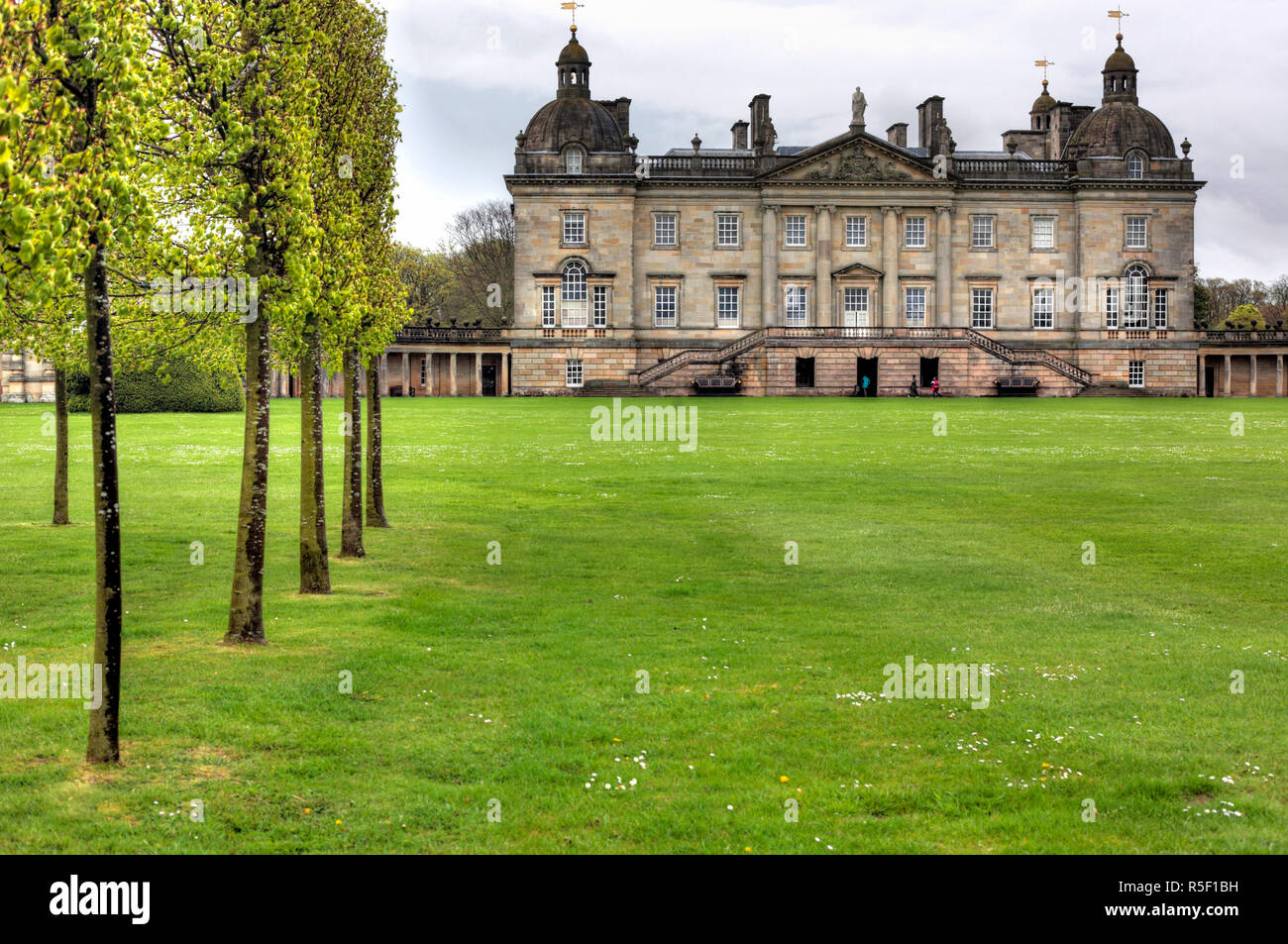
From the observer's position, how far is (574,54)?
76.9 metres

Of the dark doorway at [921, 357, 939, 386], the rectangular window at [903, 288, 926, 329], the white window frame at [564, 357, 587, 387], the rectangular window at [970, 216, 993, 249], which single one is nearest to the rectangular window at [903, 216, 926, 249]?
the rectangular window at [903, 288, 926, 329]

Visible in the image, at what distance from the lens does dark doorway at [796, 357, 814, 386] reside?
72.9m

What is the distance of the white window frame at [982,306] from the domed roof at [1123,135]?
11.0m

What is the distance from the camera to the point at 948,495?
76.5ft

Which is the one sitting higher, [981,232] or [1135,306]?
[981,232]

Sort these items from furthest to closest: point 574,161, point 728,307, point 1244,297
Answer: point 1244,297 < point 728,307 < point 574,161

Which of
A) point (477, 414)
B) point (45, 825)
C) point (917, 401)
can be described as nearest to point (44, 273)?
point (45, 825)

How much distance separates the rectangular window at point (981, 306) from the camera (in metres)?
78.3

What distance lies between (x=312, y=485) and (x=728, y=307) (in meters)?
64.5

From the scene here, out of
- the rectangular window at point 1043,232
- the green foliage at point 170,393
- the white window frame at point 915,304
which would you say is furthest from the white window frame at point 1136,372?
the green foliage at point 170,393

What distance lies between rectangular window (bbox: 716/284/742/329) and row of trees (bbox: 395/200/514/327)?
2518cm

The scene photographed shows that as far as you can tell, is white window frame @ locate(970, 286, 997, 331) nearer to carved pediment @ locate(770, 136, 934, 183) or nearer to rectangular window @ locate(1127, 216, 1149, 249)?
carved pediment @ locate(770, 136, 934, 183)

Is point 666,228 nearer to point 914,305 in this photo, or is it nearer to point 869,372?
point 869,372

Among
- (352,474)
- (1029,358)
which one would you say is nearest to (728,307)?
(1029,358)
